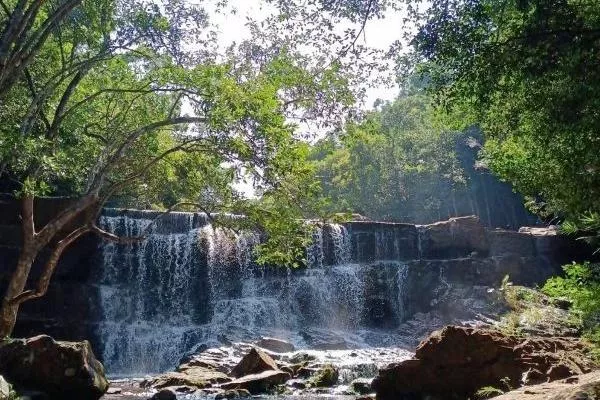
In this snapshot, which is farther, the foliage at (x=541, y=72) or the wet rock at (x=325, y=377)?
the wet rock at (x=325, y=377)

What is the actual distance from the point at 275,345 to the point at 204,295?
5.19 metres

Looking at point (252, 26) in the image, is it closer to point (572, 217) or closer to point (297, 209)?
point (297, 209)

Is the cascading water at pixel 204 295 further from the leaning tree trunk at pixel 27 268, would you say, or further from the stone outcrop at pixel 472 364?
the stone outcrop at pixel 472 364

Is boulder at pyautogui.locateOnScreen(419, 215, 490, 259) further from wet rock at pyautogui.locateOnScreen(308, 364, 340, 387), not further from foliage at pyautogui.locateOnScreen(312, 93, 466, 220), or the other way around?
foliage at pyautogui.locateOnScreen(312, 93, 466, 220)

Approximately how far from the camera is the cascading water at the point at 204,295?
2261 cm

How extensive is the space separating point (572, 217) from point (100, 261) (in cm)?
1984

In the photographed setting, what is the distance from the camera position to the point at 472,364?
10.8m

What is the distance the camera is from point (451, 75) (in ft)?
28.7

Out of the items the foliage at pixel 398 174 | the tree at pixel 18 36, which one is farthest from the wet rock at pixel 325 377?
the foliage at pixel 398 174

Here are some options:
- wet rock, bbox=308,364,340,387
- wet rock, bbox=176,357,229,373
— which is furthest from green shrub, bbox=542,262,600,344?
wet rock, bbox=176,357,229,373

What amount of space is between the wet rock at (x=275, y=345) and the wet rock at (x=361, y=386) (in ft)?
17.4

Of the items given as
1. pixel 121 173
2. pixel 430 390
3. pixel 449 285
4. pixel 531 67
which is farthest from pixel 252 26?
pixel 449 285

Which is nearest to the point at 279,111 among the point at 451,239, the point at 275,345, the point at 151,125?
the point at 151,125

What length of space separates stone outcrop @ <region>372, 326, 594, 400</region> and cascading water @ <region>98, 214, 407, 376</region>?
36.9ft
